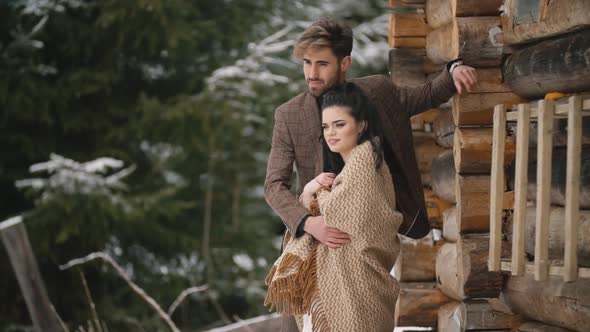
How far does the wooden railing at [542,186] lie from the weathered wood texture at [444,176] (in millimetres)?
1224

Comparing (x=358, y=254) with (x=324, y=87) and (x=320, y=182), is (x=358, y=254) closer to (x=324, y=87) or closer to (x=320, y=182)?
(x=320, y=182)

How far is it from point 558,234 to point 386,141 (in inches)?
33.4

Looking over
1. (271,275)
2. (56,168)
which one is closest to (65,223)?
(56,168)

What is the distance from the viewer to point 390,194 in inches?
141

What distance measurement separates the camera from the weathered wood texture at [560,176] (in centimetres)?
337

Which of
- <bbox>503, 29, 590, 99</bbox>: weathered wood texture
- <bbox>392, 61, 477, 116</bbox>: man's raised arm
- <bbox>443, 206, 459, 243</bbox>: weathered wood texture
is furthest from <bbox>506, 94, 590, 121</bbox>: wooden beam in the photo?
<bbox>443, 206, 459, 243</bbox>: weathered wood texture

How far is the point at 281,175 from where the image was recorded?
13.0 feet

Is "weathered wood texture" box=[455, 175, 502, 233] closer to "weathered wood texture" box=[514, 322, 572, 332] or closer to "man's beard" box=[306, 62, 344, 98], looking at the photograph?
"weathered wood texture" box=[514, 322, 572, 332]

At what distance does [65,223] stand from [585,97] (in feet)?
23.3

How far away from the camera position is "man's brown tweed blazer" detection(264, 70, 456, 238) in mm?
3951

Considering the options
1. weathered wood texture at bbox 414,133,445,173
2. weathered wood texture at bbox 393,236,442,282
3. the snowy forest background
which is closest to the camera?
weathered wood texture at bbox 393,236,442,282

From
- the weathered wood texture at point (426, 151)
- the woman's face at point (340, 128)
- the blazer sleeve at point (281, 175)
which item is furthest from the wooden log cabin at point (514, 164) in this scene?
the blazer sleeve at point (281, 175)

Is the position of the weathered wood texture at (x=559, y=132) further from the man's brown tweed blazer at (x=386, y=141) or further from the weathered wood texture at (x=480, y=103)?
the man's brown tweed blazer at (x=386, y=141)

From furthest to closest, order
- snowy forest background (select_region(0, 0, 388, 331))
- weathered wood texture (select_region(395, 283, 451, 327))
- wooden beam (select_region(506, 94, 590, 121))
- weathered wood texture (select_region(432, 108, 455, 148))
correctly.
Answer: snowy forest background (select_region(0, 0, 388, 331)), weathered wood texture (select_region(395, 283, 451, 327)), weathered wood texture (select_region(432, 108, 455, 148)), wooden beam (select_region(506, 94, 590, 121))
